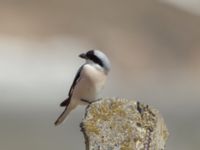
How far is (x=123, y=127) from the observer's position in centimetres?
135

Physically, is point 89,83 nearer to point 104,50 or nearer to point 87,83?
point 87,83

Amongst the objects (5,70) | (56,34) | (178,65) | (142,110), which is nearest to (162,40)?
(178,65)

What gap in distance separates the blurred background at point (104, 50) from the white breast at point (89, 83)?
592 centimetres

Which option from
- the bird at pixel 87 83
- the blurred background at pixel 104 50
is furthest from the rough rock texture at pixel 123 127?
the blurred background at pixel 104 50

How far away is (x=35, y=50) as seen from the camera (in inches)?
410

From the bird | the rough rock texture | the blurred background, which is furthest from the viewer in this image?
the blurred background

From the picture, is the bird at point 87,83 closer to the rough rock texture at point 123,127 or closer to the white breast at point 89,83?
the white breast at point 89,83

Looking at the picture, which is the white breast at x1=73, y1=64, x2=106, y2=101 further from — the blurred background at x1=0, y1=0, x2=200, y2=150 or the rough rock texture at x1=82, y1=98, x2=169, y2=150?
the blurred background at x1=0, y1=0, x2=200, y2=150

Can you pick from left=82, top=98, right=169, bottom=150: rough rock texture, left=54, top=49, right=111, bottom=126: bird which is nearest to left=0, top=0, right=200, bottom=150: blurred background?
left=54, top=49, right=111, bottom=126: bird

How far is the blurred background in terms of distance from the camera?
30.3ft

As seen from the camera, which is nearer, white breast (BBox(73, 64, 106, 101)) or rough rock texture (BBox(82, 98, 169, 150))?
rough rock texture (BBox(82, 98, 169, 150))

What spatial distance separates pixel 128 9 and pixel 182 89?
1.80 m

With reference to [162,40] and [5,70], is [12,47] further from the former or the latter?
[162,40]

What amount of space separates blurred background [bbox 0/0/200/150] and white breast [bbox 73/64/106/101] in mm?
5918
